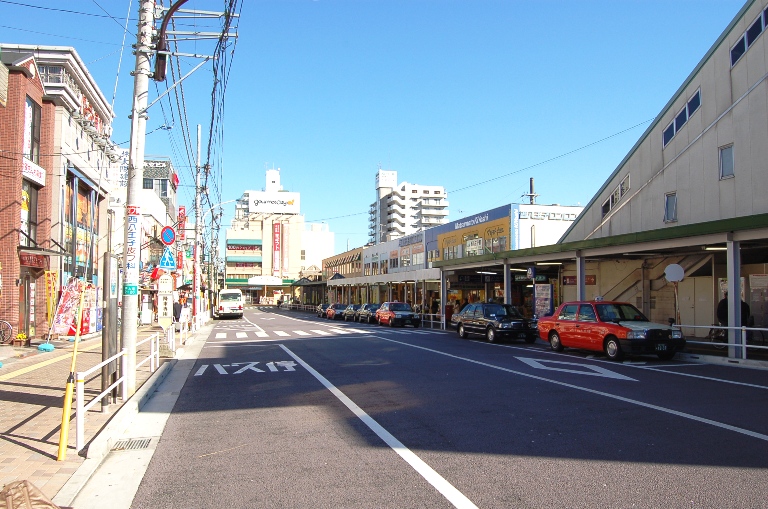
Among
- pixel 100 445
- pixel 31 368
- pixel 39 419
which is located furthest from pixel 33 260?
pixel 100 445

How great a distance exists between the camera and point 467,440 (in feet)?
24.5

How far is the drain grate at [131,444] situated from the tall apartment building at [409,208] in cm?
13469

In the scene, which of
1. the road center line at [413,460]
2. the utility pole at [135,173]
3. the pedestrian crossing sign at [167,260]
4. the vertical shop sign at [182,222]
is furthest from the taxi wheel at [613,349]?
the vertical shop sign at [182,222]

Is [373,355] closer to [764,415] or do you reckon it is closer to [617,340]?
[617,340]

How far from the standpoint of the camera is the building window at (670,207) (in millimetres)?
24297

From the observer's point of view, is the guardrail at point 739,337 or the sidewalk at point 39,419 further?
the guardrail at point 739,337

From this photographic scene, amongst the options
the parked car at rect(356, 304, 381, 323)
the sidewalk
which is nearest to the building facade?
the sidewalk

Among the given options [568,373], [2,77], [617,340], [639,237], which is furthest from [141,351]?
[639,237]

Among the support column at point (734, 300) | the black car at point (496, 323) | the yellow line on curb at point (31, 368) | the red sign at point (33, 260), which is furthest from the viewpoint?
the black car at point (496, 323)

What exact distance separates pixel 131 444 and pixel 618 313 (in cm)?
1419

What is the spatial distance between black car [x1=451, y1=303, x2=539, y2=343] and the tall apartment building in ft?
382

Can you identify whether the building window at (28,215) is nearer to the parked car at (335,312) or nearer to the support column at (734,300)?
the support column at (734,300)

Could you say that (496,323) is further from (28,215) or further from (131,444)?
(131,444)

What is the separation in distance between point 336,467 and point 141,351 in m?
14.7
